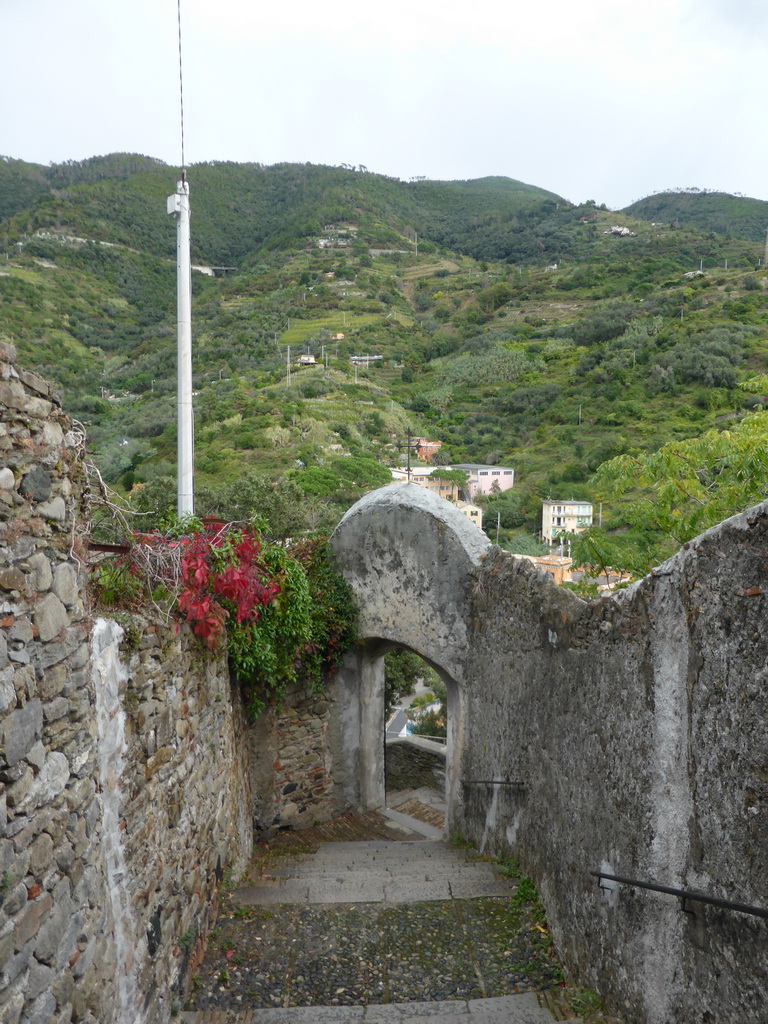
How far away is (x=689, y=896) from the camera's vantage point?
9.64 ft

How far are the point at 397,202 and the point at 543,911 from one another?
94.7 meters

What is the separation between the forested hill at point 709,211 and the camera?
76.5 m

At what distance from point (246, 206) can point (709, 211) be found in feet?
195

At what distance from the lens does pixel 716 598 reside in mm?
2977

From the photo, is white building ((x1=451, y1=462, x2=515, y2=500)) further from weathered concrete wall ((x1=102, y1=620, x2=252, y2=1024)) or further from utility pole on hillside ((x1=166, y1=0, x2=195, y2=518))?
weathered concrete wall ((x1=102, y1=620, x2=252, y2=1024))

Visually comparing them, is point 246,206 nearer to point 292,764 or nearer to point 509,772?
point 292,764

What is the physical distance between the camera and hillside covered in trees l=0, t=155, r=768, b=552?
912 inches

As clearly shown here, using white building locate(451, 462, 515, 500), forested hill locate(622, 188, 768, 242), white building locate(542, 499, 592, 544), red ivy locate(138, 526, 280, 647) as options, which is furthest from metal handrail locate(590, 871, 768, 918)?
forested hill locate(622, 188, 768, 242)

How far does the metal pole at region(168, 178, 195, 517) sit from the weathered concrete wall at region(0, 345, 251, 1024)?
3293 millimetres

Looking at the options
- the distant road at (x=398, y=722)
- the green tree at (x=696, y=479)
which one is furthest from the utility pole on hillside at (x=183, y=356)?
the distant road at (x=398, y=722)

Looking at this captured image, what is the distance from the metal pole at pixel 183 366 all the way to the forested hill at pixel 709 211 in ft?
248

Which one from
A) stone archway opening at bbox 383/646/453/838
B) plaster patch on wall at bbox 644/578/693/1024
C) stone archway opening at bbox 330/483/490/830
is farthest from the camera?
stone archway opening at bbox 383/646/453/838

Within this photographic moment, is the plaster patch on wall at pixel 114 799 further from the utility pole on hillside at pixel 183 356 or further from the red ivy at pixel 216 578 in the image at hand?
the utility pole on hillside at pixel 183 356

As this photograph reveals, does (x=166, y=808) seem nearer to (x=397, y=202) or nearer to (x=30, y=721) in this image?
(x=30, y=721)
